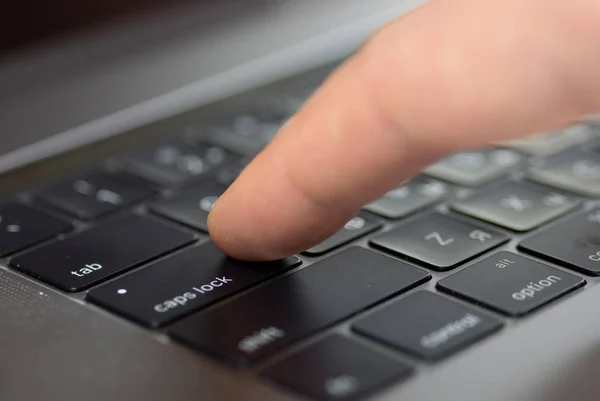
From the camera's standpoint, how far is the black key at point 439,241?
1.40 ft

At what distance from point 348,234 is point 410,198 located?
0.06 m

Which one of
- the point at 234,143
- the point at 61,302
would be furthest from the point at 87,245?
the point at 234,143

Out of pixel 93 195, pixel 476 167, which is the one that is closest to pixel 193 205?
pixel 93 195

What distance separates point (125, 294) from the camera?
0.40m

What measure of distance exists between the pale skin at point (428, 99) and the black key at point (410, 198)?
0.11 meters

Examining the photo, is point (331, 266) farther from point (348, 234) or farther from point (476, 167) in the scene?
point (476, 167)

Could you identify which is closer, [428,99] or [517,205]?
[428,99]

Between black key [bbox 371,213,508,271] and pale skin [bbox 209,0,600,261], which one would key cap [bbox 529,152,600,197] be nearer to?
black key [bbox 371,213,508,271]

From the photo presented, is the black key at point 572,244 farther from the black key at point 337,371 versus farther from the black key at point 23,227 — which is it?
the black key at point 23,227

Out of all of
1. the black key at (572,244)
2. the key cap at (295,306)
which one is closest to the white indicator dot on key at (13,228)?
the key cap at (295,306)

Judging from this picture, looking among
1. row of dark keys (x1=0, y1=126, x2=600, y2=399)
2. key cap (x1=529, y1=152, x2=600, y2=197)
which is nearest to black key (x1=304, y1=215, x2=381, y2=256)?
row of dark keys (x1=0, y1=126, x2=600, y2=399)

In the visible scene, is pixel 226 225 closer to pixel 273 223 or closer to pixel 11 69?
pixel 273 223

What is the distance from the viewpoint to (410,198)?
496 millimetres

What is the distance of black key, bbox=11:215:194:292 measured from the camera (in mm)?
419
